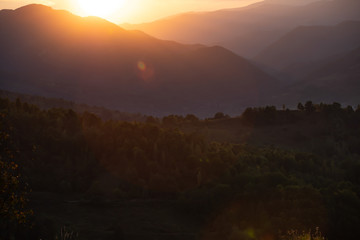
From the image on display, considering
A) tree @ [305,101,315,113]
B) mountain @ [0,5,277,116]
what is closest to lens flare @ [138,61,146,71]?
mountain @ [0,5,277,116]

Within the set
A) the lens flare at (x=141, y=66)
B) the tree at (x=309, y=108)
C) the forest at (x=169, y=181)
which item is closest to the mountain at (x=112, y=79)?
the lens flare at (x=141, y=66)

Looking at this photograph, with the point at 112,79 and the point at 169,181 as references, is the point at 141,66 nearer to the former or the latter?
the point at 112,79

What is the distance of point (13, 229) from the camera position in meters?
17.6

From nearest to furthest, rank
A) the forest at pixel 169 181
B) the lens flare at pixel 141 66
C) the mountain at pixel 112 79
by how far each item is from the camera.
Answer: the forest at pixel 169 181
the mountain at pixel 112 79
the lens flare at pixel 141 66

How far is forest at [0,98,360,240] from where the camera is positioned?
20.7 metres

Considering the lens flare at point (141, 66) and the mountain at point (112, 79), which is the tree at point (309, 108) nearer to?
the mountain at point (112, 79)

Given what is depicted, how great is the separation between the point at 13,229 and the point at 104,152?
479 inches

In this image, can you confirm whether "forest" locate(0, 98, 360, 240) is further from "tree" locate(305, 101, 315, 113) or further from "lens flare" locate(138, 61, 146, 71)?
"lens flare" locate(138, 61, 146, 71)

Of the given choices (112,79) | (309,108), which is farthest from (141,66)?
(309,108)

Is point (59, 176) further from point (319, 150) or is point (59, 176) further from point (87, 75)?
point (87, 75)

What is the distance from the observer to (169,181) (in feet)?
86.6

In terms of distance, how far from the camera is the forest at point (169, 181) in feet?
67.9

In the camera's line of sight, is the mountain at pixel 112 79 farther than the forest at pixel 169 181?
Yes

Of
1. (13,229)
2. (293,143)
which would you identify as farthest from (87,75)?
(13,229)
